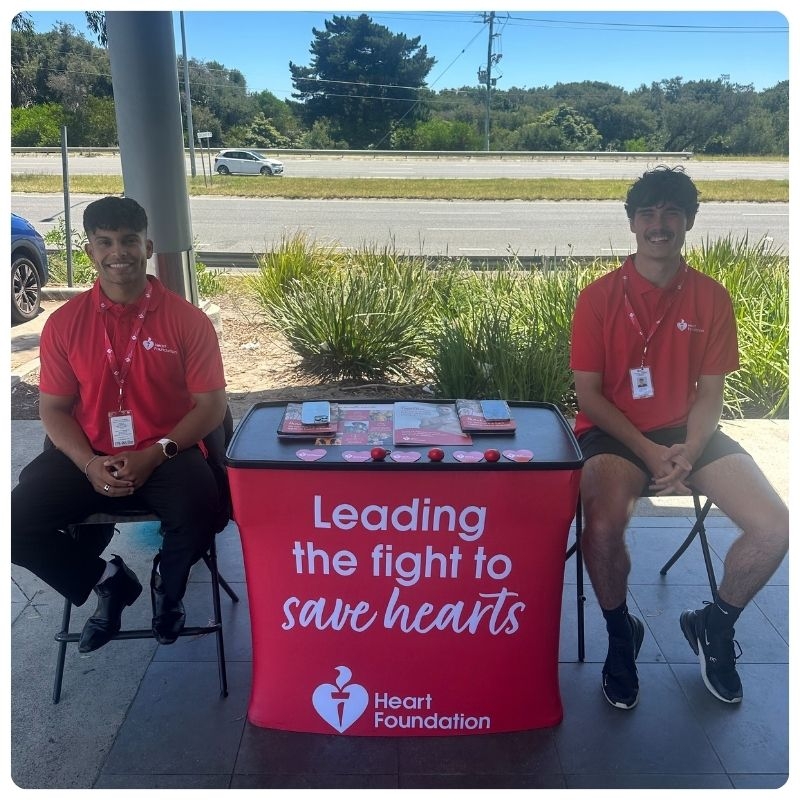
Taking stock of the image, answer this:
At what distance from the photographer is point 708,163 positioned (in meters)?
29.0

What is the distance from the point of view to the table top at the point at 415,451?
2170 mm

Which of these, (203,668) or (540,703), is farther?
(203,668)

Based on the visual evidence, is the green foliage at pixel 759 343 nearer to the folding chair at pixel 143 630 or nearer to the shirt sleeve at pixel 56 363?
the folding chair at pixel 143 630

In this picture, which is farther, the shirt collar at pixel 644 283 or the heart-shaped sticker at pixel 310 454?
the shirt collar at pixel 644 283

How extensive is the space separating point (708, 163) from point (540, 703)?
99.8 feet

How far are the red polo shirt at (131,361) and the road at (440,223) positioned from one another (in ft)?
31.0

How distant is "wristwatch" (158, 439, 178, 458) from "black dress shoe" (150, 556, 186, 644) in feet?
1.32

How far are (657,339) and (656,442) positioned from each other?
0.38m

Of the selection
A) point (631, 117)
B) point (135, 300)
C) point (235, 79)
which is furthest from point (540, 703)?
point (235, 79)

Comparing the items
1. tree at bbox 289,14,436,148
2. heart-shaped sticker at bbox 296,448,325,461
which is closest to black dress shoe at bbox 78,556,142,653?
heart-shaped sticker at bbox 296,448,325,461

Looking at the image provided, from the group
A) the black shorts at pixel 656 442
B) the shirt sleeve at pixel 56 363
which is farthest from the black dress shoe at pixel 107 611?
the black shorts at pixel 656 442

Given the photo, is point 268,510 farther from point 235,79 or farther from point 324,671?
point 235,79

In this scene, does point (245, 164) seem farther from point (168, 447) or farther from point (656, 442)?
point (656, 442)

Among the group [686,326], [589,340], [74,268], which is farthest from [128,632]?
[74,268]
